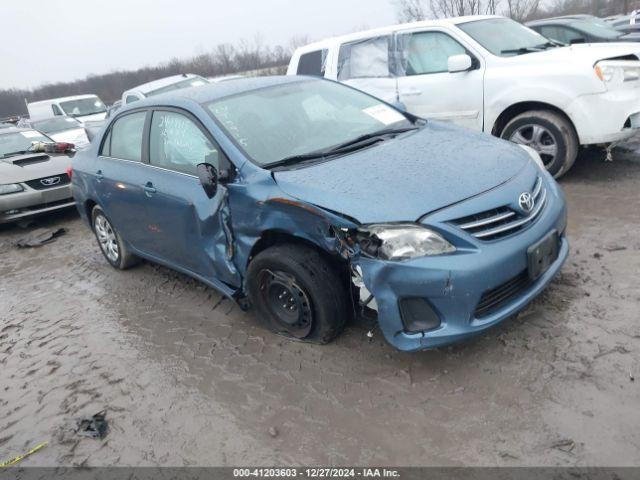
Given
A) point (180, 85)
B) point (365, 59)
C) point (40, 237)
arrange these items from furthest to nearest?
point (180, 85), point (40, 237), point (365, 59)

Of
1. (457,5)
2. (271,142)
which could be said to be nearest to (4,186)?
(271,142)

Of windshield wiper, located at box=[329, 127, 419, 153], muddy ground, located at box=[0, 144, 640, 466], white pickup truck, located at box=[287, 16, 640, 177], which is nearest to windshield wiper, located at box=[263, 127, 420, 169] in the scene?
windshield wiper, located at box=[329, 127, 419, 153]

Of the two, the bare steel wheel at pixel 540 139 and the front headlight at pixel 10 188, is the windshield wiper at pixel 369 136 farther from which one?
the front headlight at pixel 10 188

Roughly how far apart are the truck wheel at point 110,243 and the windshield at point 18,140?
4206 millimetres

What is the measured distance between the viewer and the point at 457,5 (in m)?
23.6

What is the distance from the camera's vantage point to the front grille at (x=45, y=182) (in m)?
7.41

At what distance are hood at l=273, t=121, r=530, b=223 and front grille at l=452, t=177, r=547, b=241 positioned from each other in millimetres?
129

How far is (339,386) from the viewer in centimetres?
290

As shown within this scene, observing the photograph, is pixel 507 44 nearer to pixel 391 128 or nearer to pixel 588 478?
pixel 391 128

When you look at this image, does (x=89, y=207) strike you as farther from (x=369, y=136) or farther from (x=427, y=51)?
(x=427, y=51)

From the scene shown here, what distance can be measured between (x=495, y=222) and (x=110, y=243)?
13.0 feet

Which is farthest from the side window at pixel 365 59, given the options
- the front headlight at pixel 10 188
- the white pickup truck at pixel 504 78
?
the front headlight at pixel 10 188

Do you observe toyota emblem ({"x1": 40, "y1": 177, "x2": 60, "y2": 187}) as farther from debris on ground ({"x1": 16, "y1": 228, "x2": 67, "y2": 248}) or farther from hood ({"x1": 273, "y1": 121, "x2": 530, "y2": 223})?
hood ({"x1": 273, "y1": 121, "x2": 530, "y2": 223})

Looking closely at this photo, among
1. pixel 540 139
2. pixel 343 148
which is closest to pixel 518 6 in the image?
pixel 540 139
